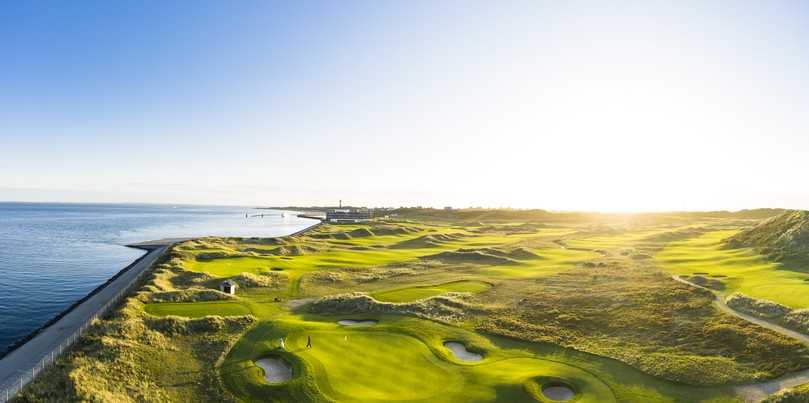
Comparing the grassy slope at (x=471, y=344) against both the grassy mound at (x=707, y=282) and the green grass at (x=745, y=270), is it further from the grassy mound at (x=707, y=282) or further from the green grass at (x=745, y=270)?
the green grass at (x=745, y=270)

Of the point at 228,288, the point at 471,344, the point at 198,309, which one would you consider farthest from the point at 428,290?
the point at 198,309

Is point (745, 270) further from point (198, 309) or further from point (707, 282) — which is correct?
point (198, 309)

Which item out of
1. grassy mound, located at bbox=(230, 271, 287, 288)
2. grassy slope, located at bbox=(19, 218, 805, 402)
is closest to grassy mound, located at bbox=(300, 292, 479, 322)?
grassy slope, located at bbox=(19, 218, 805, 402)

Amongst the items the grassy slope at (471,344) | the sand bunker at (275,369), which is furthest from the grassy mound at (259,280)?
the sand bunker at (275,369)

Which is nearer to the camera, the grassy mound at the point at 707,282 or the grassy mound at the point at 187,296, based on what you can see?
the grassy mound at the point at 187,296

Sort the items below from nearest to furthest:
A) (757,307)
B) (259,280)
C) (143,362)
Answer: (143,362) < (757,307) < (259,280)

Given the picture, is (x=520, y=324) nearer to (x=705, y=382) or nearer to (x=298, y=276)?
(x=705, y=382)

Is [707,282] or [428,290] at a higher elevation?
[707,282]
